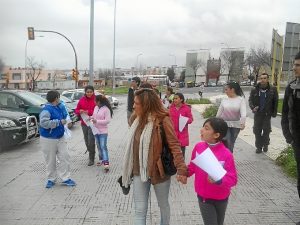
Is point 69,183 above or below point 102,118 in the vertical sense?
below

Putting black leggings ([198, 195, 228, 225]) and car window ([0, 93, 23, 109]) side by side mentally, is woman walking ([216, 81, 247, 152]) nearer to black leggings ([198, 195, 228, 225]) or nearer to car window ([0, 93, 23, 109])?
black leggings ([198, 195, 228, 225])

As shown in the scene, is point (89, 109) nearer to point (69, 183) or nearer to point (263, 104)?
point (69, 183)

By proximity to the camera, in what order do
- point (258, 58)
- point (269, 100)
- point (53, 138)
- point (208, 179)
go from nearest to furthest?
point (208, 179), point (53, 138), point (269, 100), point (258, 58)

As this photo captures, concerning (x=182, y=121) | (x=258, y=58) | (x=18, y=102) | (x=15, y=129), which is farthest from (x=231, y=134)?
(x=258, y=58)

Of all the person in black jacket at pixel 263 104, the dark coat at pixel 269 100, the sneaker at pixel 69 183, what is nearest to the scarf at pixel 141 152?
the sneaker at pixel 69 183

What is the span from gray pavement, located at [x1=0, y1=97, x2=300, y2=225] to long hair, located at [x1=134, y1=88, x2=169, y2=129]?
1.48 m

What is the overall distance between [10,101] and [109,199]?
832 centimetres

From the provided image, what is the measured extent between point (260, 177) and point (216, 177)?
374cm

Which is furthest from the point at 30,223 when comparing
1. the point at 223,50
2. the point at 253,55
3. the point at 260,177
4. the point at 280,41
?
the point at 223,50

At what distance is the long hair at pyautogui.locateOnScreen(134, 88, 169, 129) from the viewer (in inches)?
147

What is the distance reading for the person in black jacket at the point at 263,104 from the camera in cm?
824

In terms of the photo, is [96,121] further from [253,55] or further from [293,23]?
[253,55]

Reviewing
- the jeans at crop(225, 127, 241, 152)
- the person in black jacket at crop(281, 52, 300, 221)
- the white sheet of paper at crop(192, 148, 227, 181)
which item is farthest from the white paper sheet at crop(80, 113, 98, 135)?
the white sheet of paper at crop(192, 148, 227, 181)

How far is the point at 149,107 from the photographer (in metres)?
3.73
